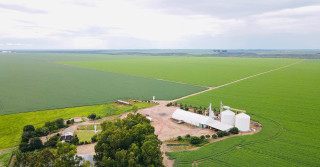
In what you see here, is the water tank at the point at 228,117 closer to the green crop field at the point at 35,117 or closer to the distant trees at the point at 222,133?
the distant trees at the point at 222,133

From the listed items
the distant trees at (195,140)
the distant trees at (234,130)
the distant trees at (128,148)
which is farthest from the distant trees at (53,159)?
the distant trees at (234,130)

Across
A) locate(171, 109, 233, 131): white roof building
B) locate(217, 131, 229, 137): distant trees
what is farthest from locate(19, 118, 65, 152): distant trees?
locate(217, 131, 229, 137): distant trees

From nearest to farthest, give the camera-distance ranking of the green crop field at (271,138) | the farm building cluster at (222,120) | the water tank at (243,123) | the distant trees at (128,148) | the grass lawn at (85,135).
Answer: the distant trees at (128,148) → the green crop field at (271,138) → the grass lawn at (85,135) → the water tank at (243,123) → the farm building cluster at (222,120)

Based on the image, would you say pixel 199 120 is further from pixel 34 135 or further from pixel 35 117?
pixel 35 117

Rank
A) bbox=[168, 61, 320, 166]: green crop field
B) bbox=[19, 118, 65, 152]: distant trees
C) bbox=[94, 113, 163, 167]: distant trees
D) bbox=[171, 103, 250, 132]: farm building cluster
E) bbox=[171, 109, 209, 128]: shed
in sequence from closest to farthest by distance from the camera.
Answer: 1. bbox=[94, 113, 163, 167]: distant trees
2. bbox=[168, 61, 320, 166]: green crop field
3. bbox=[19, 118, 65, 152]: distant trees
4. bbox=[171, 103, 250, 132]: farm building cluster
5. bbox=[171, 109, 209, 128]: shed

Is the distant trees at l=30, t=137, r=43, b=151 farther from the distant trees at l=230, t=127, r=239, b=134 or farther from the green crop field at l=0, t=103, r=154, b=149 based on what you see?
the distant trees at l=230, t=127, r=239, b=134

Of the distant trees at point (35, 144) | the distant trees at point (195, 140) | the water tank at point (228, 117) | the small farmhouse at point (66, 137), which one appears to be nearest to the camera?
the distant trees at point (35, 144)
